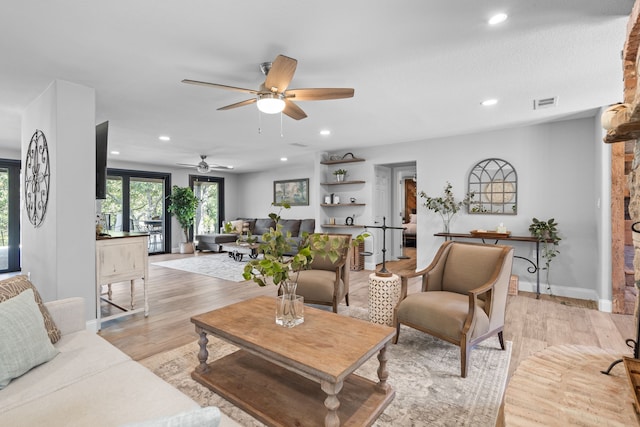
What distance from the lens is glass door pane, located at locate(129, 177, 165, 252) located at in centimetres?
779

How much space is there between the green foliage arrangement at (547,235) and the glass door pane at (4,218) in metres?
8.80

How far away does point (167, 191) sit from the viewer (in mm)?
8414

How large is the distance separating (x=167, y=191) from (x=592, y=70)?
8621mm

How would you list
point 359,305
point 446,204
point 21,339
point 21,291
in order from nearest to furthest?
point 21,339
point 21,291
point 359,305
point 446,204

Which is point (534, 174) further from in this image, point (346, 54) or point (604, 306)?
point (346, 54)

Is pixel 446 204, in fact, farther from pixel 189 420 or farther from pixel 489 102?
pixel 189 420

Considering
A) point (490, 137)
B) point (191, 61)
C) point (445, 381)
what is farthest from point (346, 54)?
point (490, 137)

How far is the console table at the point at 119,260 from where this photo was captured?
10.1ft

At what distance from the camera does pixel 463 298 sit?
104 inches

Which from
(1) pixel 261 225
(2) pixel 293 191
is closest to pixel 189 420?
(2) pixel 293 191

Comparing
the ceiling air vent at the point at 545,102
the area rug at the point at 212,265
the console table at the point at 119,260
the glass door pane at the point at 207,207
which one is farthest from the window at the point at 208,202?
the ceiling air vent at the point at 545,102

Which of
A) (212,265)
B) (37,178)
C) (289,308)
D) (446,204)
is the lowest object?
(212,265)

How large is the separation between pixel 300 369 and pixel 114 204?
765 centimetres

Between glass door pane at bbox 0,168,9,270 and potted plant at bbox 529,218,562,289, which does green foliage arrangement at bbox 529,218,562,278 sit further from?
glass door pane at bbox 0,168,9,270
